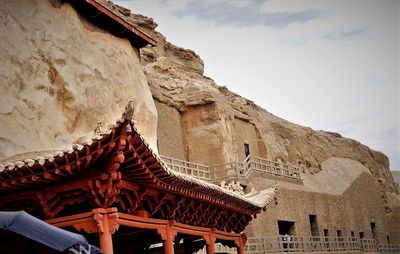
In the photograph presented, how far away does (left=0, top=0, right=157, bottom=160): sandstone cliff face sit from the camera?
1288 cm

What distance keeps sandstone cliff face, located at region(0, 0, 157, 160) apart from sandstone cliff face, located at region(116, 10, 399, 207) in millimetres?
9789

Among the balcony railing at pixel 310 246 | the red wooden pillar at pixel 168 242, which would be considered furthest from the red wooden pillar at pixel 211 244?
the balcony railing at pixel 310 246

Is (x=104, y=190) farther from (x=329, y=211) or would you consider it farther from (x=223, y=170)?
(x=329, y=211)

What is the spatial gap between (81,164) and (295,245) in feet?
65.7

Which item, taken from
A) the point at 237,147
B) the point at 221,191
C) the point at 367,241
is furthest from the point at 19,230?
the point at 367,241

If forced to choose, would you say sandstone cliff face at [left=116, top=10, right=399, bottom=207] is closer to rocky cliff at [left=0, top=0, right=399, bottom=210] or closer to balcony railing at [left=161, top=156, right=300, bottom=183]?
balcony railing at [left=161, top=156, right=300, bottom=183]

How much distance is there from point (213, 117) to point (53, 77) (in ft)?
49.9

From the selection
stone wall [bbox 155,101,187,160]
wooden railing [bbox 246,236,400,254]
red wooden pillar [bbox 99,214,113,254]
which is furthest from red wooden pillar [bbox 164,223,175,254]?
stone wall [bbox 155,101,187,160]

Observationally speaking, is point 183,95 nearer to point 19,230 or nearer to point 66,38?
point 66,38

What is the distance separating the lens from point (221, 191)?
13.1m

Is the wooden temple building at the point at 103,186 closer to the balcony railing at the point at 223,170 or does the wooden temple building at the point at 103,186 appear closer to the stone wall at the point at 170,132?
the balcony railing at the point at 223,170

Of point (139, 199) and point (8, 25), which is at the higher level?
point (8, 25)

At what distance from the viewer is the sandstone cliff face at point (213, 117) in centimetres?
2845

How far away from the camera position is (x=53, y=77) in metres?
14.2
